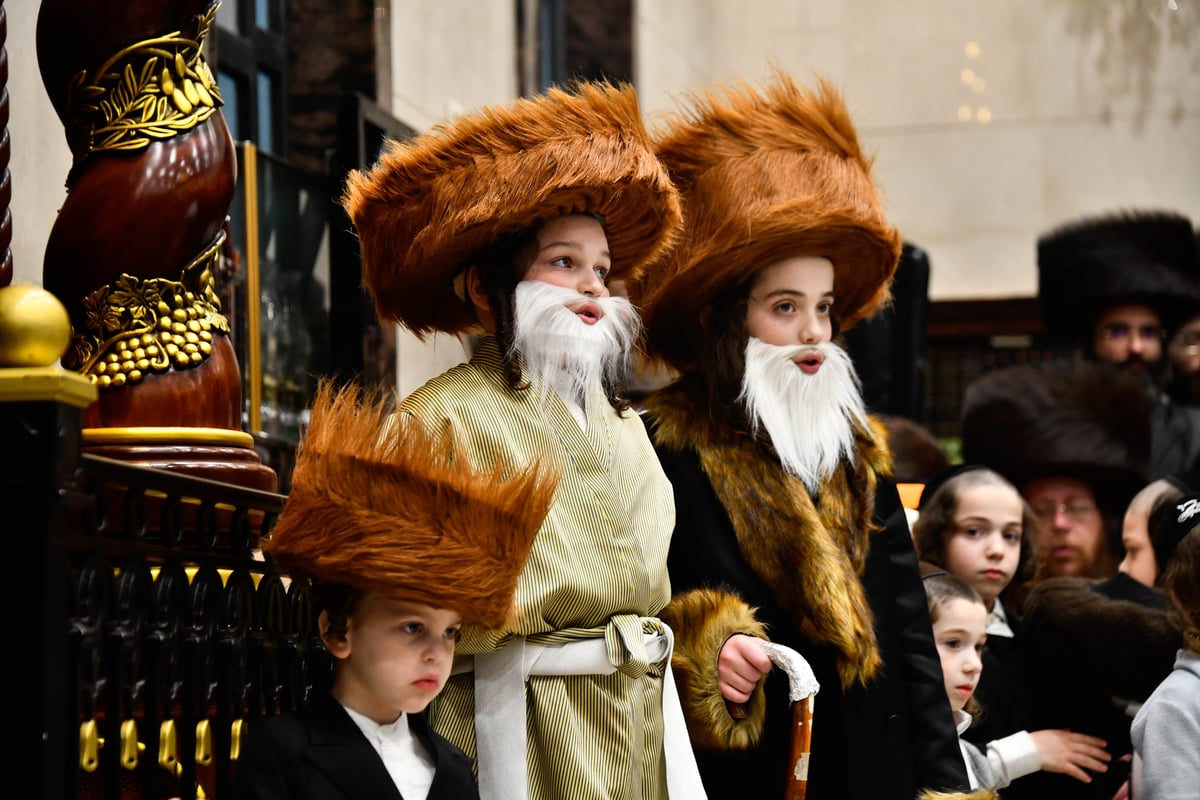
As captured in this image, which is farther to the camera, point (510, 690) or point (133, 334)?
point (133, 334)

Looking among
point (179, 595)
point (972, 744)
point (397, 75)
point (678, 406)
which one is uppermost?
point (397, 75)

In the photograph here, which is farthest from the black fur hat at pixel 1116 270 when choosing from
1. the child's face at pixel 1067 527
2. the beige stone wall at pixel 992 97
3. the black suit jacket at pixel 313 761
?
the black suit jacket at pixel 313 761

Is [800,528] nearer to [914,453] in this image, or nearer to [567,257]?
[567,257]

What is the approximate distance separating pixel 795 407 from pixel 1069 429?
278 centimetres

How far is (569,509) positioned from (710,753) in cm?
78

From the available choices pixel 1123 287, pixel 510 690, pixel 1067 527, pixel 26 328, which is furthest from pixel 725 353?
pixel 1123 287

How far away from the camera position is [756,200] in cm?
384

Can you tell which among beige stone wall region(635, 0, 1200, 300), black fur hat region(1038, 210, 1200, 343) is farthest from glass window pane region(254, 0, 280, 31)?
beige stone wall region(635, 0, 1200, 300)

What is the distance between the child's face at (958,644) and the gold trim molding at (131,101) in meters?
2.16

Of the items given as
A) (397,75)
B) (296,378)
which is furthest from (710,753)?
(397,75)

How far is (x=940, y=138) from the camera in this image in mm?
11445

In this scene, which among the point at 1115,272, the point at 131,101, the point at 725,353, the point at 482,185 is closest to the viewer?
the point at 482,185

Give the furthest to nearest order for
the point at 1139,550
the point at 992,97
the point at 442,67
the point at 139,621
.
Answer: the point at 992,97 → the point at 442,67 → the point at 1139,550 → the point at 139,621

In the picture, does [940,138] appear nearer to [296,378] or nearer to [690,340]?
[296,378]
